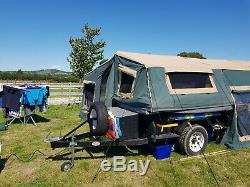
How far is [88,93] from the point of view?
12016 mm

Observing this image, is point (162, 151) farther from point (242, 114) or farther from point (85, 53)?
point (85, 53)

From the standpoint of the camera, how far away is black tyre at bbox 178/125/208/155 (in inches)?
293

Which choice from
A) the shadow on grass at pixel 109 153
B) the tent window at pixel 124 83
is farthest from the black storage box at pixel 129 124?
the tent window at pixel 124 83

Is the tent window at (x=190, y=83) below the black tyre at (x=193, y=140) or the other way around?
the other way around

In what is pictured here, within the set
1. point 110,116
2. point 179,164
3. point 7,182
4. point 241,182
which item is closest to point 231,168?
point 241,182

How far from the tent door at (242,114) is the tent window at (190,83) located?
3.13ft

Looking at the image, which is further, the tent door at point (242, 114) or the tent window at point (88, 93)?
the tent window at point (88, 93)

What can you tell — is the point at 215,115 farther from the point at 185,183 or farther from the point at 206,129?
the point at 185,183

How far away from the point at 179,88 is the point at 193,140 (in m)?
1.47

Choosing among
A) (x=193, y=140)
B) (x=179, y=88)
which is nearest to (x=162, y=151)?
(x=193, y=140)

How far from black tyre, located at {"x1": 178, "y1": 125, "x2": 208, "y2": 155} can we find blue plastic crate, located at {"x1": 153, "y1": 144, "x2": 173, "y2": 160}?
35cm

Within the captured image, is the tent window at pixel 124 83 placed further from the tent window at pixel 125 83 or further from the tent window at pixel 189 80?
the tent window at pixel 189 80

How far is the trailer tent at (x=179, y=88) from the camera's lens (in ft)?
24.1

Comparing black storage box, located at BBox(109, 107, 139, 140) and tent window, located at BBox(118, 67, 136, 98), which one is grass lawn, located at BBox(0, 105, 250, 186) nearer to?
black storage box, located at BBox(109, 107, 139, 140)
